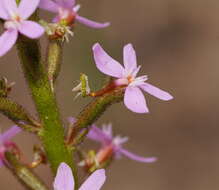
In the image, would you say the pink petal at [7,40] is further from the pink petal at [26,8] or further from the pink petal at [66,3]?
the pink petal at [66,3]

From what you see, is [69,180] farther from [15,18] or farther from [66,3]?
[66,3]

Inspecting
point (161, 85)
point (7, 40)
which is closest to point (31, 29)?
point (7, 40)

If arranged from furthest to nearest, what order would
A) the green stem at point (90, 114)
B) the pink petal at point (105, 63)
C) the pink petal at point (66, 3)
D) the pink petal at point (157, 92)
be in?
the pink petal at point (66, 3), the green stem at point (90, 114), the pink petal at point (157, 92), the pink petal at point (105, 63)

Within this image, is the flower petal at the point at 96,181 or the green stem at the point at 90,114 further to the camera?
the green stem at the point at 90,114

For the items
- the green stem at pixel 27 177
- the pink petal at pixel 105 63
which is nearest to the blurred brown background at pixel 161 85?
the green stem at pixel 27 177

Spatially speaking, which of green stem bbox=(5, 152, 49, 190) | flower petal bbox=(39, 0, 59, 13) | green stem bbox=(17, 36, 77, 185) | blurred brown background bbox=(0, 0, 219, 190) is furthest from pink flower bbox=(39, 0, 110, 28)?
blurred brown background bbox=(0, 0, 219, 190)

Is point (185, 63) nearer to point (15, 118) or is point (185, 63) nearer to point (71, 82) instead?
point (71, 82)

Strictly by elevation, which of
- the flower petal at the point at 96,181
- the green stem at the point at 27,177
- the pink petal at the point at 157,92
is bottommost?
the green stem at the point at 27,177
